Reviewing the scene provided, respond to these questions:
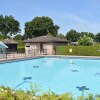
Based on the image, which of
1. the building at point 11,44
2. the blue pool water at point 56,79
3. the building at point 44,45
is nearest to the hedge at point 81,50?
the building at point 44,45

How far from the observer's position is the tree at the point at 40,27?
6700 cm

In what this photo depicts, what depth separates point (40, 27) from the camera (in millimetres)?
67375

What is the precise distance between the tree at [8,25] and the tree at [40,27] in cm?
624

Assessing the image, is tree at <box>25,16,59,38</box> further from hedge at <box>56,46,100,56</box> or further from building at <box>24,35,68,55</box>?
hedge at <box>56,46,100,56</box>

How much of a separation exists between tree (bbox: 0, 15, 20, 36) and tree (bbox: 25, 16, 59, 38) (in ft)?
20.5

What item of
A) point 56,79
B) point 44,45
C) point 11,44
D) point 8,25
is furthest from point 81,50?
point 8,25

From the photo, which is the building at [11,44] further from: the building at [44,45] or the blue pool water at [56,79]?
the blue pool water at [56,79]

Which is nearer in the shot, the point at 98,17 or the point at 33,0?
the point at 33,0

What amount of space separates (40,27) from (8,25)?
→ 13167 mm

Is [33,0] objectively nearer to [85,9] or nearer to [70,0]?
[70,0]

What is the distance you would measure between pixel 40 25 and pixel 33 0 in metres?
32.6

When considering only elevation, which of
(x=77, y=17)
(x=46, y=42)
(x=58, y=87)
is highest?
(x=77, y=17)

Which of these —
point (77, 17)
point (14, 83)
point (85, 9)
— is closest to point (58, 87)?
point (14, 83)

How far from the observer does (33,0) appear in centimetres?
3525
